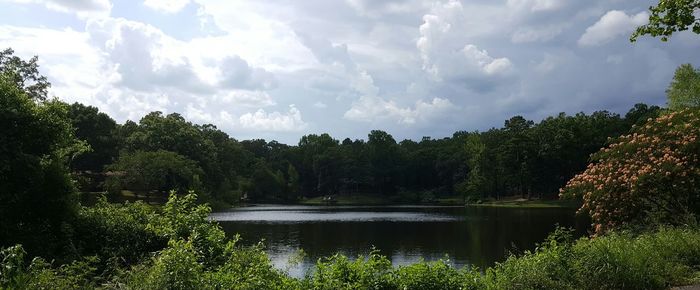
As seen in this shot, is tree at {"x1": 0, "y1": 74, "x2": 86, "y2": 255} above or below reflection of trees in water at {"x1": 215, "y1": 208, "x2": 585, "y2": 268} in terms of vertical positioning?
above

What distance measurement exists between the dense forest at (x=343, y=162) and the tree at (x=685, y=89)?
Result: 23.9m

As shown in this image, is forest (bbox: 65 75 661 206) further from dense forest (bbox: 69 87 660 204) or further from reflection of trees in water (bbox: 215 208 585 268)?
reflection of trees in water (bbox: 215 208 585 268)

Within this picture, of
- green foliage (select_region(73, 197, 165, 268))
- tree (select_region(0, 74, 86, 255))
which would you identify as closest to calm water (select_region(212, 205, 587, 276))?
green foliage (select_region(73, 197, 165, 268))

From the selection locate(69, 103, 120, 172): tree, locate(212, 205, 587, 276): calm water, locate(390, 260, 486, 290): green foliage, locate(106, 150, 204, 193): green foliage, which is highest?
locate(69, 103, 120, 172): tree

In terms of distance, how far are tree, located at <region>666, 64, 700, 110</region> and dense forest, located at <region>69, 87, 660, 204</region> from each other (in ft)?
78.4

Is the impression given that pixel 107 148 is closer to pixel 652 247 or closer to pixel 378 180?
pixel 378 180

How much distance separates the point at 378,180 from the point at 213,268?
4626 inches

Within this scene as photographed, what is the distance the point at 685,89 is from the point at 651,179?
43.4 m

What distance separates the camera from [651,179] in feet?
49.2

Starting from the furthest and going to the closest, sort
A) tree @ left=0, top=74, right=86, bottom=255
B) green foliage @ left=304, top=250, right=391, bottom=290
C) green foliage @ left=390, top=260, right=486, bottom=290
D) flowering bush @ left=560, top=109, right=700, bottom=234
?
flowering bush @ left=560, top=109, right=700, bottom=234 → tree @ left=0, top=74, right=86, bottom=255 → green foliage @ left=390, top=260, right=486, bottom=290 → green foliage @ left=304, top=250, right=391, bottom=290

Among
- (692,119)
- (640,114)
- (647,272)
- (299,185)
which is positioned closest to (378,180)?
(299,185)

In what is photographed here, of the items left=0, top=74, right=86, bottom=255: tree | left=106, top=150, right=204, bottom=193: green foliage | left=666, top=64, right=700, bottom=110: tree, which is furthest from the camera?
left=106, top=150, right=204, bottom=193: green foliage

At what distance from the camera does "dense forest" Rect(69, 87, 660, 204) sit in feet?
232

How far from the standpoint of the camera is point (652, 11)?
466 inches
